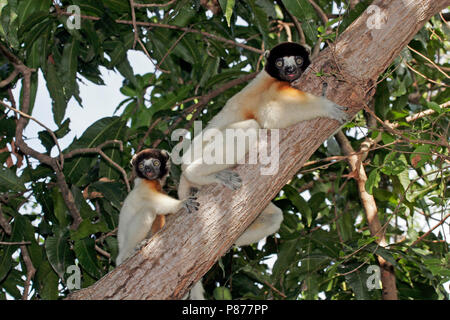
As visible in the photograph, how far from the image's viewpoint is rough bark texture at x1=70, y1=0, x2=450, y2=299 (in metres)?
3.61

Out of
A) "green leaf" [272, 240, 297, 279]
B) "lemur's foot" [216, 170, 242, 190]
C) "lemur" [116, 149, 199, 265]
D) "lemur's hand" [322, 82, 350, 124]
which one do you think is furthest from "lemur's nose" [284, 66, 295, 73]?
"green leaf" [272, 240, 297, 279]

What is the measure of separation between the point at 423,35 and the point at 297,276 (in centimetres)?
289

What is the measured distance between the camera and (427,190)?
5070 mm

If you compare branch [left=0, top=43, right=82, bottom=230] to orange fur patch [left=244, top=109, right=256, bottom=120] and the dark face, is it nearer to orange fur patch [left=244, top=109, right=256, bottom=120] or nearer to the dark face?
orange fur patch [left=244, top=109, right=256, bottom=120]

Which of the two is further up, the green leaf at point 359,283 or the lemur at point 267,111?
the lemur at point 267,111

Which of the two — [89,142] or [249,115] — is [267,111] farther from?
[89,142]

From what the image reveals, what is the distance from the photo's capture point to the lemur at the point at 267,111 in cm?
407

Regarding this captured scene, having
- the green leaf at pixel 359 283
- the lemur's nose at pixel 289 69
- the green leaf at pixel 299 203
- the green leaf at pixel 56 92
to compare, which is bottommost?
the green leaf at pixel 359 283

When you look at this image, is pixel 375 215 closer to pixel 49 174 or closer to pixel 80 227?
pixel 80 227

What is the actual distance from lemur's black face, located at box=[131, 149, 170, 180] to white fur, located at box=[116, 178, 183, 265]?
262mm

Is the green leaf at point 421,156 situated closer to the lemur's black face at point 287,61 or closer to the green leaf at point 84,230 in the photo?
the lemur's black face at point 287,61

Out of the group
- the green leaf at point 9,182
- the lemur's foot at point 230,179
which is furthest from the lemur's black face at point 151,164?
the lemur's foot at point 230,179

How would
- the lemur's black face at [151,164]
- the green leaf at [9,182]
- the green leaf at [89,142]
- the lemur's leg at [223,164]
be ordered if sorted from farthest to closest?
the green leaf at [89,142] < the lemur's black face at [151,164] < the green leaf at [9,182] < the lemur's leg at [223,164]

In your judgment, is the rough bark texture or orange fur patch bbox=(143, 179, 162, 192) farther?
orange fur patch bbox=(143, 179, 162, 192)
